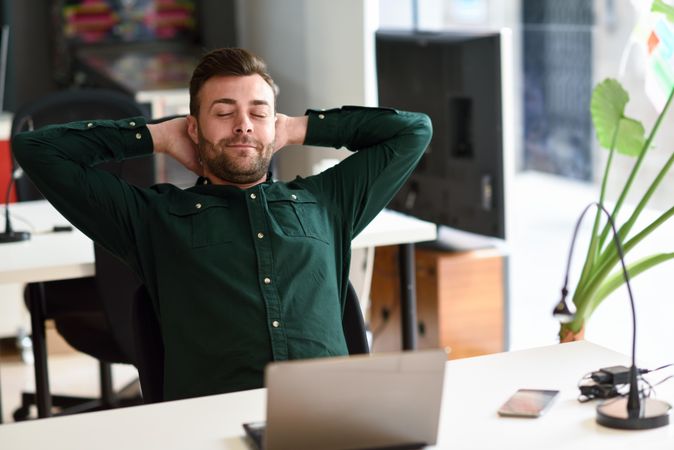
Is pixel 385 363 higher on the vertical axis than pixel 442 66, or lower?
lower

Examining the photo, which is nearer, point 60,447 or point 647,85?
point 60,447

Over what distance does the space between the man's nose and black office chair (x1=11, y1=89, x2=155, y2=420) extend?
2.43 ft

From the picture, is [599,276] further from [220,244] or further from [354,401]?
[354,401]

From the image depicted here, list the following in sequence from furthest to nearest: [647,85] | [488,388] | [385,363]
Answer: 1. [647,85]
2. [488,388]
3. [385,363]

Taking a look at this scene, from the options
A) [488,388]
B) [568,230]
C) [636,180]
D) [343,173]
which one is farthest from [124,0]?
[488,388]

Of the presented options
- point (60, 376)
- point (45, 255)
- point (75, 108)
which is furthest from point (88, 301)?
point (60, 376)

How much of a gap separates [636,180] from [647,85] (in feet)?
0.93

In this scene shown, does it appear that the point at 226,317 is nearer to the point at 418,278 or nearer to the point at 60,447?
the point at 60,447

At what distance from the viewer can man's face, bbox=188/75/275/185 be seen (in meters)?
2.21

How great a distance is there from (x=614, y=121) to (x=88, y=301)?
1573 mm

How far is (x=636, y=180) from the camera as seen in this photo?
325cm

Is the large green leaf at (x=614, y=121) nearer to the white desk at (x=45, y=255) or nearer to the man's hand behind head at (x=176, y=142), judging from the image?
the man's hand behind head at (x=176, y=142)

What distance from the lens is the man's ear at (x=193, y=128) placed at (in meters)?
2.29

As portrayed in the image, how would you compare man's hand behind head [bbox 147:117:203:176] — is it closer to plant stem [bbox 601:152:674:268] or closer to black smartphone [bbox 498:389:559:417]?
black smartphone [bbox 498:389:559:417]
